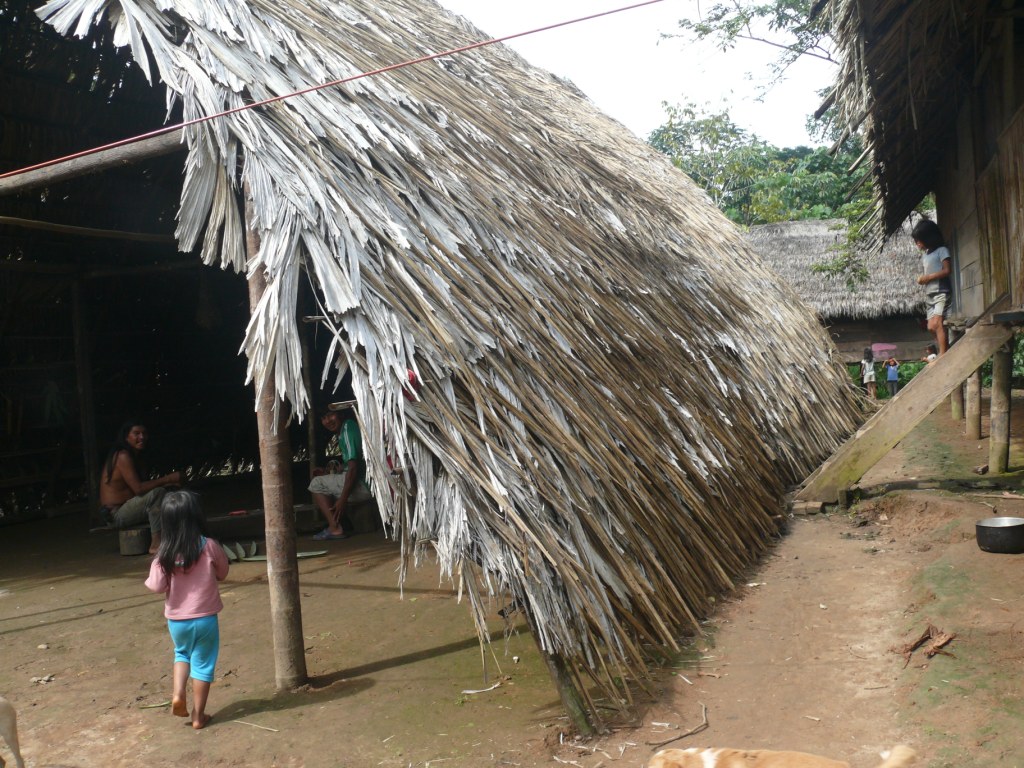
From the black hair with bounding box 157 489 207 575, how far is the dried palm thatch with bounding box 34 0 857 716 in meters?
0.69

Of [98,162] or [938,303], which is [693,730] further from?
[938,303]

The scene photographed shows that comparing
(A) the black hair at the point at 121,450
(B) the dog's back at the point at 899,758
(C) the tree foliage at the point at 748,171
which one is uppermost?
(C) the tree foliage at the point at 748,171

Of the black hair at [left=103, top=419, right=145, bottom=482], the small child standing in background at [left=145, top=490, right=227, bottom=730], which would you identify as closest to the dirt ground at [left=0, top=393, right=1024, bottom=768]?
the small child standing in background at [left=145, top=490, right=227, bottom=730]

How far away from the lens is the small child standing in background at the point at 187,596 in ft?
11.3

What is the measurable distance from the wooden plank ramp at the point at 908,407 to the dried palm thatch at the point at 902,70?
4.72ft

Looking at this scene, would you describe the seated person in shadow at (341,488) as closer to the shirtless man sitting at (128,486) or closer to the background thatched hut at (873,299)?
the shirtless man sitting at (128,486)

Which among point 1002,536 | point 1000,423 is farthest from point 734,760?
point 1000,423

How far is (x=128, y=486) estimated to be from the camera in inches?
269

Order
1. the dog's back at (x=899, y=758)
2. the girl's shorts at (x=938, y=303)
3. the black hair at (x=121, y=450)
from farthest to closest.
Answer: the girl's shorts at (x=938, y=303)
the black hair at (x=121, y=450)
the dog's back at (x=899, y=758)

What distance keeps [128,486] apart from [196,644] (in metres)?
3.82

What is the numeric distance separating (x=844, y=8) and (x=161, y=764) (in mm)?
4677

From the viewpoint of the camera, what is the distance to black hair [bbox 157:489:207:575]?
3467 mm

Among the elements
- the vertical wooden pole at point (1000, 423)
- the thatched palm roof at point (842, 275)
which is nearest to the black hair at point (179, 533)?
the vertical wooden pole at point (1000, 423)

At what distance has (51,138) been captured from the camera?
6711 millimetres
